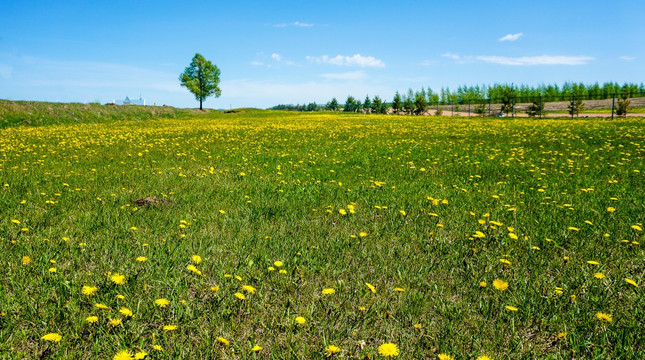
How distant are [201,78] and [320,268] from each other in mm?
63903

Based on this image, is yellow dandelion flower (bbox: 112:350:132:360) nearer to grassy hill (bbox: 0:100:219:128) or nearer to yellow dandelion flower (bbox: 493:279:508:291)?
yellow dandelion flower (bbox: 493:279:508:291)

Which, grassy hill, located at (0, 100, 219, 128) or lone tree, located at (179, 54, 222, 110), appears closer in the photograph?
grassy hill, located at (0, 100, 219, 128)

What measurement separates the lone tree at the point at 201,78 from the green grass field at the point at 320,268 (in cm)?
5849

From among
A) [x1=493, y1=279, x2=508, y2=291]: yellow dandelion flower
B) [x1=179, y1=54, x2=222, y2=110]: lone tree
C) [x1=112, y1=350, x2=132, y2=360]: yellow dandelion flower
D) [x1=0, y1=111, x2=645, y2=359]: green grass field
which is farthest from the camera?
[x1=179, y1=54, x2=222, y2=110]: lone tree

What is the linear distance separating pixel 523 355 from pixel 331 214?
2.24 meters

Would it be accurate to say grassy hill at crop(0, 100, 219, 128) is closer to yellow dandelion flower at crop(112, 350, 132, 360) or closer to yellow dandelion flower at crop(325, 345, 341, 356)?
yellow dandelion flower at crop(112, 350, 132, 360)

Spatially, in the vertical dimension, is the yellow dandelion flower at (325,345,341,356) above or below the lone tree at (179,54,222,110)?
below

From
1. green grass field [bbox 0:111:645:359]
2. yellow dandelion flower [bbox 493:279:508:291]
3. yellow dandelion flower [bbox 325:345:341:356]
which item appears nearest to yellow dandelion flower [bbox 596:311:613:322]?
green grass field [bbox 0:111:645:359]

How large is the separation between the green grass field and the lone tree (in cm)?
5849

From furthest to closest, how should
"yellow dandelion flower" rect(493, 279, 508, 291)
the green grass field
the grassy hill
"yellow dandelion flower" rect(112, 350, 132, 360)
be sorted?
the grassy hill, "yellow dandelion flower" rect(493, 279, 508, 291), the green grass field, "yellow dandelion flower" rect(112, 350, 132, 360)

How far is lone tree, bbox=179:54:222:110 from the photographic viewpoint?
5856 cm

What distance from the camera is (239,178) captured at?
543 cm

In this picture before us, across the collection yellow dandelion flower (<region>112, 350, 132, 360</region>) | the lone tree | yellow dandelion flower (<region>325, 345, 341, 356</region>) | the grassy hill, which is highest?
the lone tree

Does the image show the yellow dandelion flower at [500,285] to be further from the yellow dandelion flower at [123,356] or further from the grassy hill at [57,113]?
the grassy hill at [57,113]
